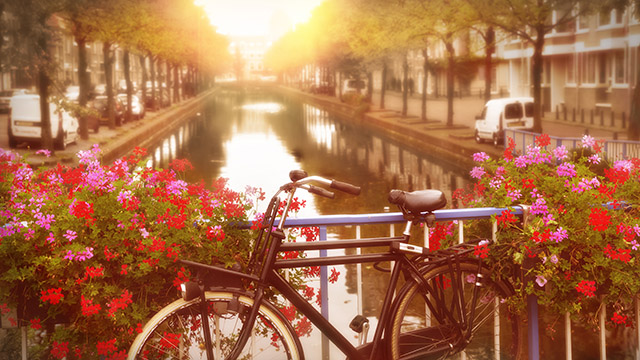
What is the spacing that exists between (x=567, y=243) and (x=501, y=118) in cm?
2385

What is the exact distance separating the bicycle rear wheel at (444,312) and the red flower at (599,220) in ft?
1.96

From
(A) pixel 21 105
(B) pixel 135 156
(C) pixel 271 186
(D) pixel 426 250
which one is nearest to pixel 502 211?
(D) pixel 426 250

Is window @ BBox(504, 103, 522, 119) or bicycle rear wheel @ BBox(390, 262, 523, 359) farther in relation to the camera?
window @ BBox(504, 103, 522, 119)

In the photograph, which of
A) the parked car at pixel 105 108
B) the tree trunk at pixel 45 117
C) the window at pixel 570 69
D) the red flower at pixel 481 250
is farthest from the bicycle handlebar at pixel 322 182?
the window at pixel 570 69

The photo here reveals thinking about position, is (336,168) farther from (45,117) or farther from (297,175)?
(297,175)

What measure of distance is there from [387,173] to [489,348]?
1482 centimetres

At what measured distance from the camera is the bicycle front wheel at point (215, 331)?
155 inches

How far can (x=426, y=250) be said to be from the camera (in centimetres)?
436

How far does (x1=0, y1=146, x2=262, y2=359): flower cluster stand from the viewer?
4.09 metres

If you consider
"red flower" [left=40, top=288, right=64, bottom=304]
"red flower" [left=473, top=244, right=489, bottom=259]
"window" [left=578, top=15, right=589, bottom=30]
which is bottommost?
"red flower" [left=40, top=288, right=64, bottom=304]

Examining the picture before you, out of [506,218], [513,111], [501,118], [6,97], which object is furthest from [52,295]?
[6,97]

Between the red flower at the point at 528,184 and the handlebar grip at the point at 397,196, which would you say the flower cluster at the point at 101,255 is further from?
the red flower at the point at 528,184

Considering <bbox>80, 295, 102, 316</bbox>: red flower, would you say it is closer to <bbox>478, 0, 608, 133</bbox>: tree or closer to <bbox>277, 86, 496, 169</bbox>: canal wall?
<bbox>277, 86, 496, 169</bbox>: canal wall

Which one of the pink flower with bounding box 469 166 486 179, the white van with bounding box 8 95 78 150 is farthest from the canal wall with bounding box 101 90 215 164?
the pink flower with bounding box 469 166 486 179
